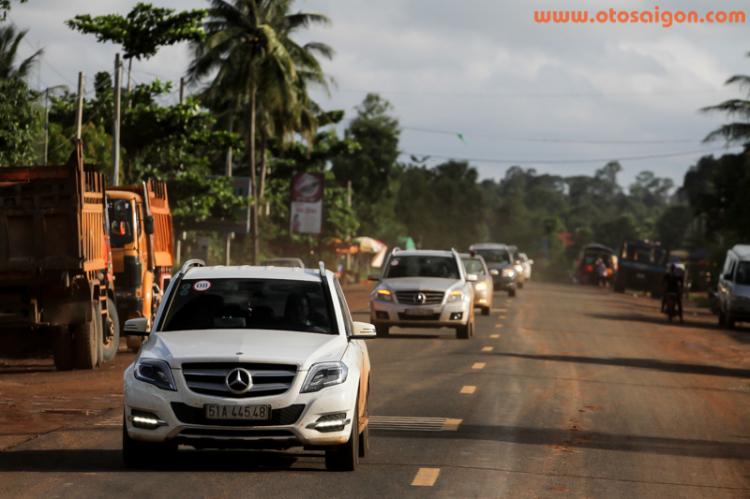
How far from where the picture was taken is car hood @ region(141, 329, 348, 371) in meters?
7.54

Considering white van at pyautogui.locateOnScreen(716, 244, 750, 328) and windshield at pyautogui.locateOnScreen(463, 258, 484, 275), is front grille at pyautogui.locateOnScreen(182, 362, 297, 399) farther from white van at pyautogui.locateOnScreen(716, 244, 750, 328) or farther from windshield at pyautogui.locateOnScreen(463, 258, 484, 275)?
white van at pyautogui.locateOnScreen(716, 244, 750, 328)

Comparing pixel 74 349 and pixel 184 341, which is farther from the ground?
pixel 184 341

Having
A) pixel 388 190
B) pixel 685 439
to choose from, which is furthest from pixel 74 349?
pixel 388 190

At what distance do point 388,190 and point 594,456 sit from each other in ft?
245

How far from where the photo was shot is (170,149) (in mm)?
38250

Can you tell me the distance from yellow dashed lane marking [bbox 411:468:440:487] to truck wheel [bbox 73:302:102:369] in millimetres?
8904

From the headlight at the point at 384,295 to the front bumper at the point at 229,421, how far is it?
14260mm

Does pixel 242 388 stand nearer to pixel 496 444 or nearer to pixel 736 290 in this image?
pixel 496 444

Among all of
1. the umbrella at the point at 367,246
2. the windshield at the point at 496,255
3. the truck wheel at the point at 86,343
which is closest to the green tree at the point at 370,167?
the umbrella at the point at 367,246

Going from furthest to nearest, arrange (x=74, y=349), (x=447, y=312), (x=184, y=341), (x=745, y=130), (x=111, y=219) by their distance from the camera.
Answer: (x=745, y=130), (x=447, y=312), (x=111, y=219), (x=74, y=349), (x=184, y=341)

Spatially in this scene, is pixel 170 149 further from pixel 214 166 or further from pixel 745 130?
pixel 745 130

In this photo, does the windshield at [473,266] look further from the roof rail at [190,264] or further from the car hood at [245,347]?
the car hood at [245,347]

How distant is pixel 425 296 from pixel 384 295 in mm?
883

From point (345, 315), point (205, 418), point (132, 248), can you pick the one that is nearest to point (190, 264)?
point (345, 315)
